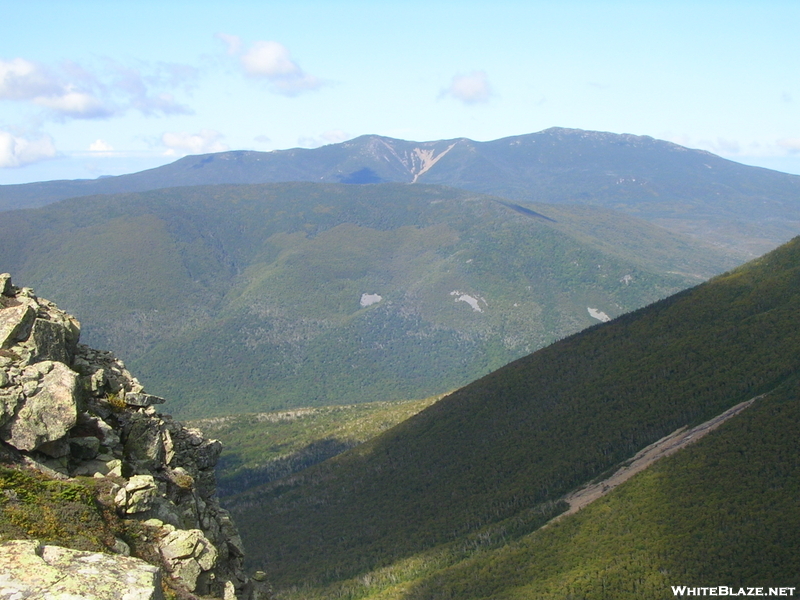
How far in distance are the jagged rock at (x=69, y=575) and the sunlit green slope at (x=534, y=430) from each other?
9683 centimetres

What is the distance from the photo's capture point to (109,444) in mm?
25859

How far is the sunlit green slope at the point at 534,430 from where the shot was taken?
375 ft

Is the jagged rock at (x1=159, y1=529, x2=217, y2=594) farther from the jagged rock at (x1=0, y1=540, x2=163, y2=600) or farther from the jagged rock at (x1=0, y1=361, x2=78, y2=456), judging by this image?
the jagged rock at (x1=0, y1=361, x2=78, y2=456)

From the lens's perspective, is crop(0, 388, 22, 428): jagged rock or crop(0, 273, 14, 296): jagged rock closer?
crop(0, 388, 22, 428): jagged rock

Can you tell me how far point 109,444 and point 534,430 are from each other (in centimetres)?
11486

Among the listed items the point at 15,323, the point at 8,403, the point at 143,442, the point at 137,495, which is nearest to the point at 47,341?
the point at 15,323

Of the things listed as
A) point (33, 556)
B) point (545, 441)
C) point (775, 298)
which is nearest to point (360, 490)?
point (545, 441)

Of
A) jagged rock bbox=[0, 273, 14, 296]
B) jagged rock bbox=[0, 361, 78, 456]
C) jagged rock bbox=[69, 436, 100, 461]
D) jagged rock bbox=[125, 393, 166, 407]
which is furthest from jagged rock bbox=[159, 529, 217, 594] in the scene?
jagged rock bbox=[0, 273, 14, 296]

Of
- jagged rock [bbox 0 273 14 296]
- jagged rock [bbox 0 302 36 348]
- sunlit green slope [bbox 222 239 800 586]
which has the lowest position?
sunlit green slope [bbox 222 239 800 586]

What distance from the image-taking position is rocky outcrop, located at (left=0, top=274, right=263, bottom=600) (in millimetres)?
22703

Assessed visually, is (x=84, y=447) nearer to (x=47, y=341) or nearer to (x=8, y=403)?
(x=8, y=403)

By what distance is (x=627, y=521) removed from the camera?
86562mm

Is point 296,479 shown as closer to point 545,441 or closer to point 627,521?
point 545,441

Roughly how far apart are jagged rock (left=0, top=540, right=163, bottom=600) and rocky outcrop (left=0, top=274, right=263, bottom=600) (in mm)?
78
